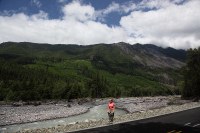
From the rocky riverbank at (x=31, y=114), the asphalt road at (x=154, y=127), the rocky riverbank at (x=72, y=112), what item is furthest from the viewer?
the rocky riverbank at (x=31, y=114)

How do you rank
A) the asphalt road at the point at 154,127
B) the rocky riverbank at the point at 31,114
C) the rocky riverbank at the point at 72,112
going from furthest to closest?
1. the rocky riverbank at the point at 31,114
2. the rocky riverbank at the point at 72,112
3. the asphalt road at the point at 154,127

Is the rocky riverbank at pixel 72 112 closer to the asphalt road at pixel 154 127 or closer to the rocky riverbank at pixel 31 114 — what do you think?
the rocky riverbank at pixel 31 114

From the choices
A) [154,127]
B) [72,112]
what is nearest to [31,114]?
[72,112]

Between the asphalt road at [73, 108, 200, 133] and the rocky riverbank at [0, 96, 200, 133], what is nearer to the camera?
the asphalt road at [73, 108, 200, 133]

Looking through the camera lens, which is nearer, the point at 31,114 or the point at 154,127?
the point at 154,127

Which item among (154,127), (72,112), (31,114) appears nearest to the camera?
(154,127)

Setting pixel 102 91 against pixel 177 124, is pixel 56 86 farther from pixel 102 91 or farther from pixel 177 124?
pixel 177 124

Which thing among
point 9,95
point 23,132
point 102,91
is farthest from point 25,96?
point 23,132

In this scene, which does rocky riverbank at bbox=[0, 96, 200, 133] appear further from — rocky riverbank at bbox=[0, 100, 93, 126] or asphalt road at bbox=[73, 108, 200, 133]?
asphalt road at bbox=[73, 108, 200, 133]

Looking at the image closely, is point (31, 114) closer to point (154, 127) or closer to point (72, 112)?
point (72, 112)

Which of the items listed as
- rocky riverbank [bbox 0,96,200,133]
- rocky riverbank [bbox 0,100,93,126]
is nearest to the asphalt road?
rocky riverbank [bbox 0,96,200,133]

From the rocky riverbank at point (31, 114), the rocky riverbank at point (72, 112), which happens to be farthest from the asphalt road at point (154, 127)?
the rocky riverbank at point (31, 114)

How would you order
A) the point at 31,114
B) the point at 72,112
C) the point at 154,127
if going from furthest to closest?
the point at 72,112 < the point at 31,114 < the point at 154,127

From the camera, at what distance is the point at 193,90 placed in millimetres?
87062
